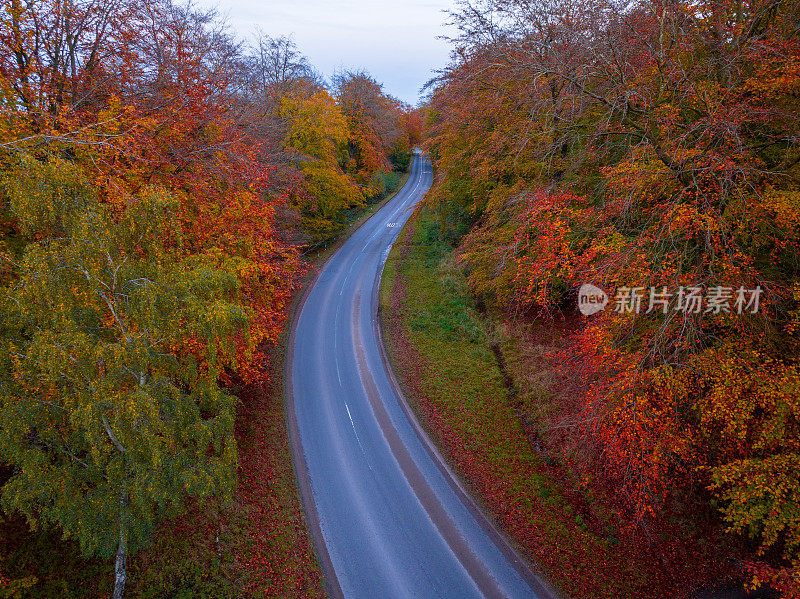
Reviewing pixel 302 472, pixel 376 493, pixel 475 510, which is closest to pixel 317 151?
pixel 302 472

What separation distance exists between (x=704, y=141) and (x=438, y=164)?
17.4 m

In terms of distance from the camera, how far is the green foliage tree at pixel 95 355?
5.43 metres

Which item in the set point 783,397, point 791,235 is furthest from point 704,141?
point 783,397

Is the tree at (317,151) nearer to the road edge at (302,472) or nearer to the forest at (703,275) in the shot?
the road edge at (302,472)

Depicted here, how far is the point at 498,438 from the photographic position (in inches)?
556

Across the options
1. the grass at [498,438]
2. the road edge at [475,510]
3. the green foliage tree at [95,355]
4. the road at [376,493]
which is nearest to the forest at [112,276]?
the green foliage tree at [95,355]

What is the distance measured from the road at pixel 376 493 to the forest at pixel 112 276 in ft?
13.1

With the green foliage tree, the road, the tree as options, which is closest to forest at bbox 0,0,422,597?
the green foliage tree

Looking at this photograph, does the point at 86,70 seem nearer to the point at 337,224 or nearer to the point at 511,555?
the point at 511,555

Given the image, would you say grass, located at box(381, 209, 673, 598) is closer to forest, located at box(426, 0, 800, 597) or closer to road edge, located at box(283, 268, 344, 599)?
forest, located at box(426, 0, 800, 597)

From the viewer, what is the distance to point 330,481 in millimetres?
13023

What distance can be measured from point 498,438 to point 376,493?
4778 millimetres

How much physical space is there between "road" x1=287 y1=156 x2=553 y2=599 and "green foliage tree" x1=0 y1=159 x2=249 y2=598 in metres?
5.29

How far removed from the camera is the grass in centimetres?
1016
